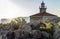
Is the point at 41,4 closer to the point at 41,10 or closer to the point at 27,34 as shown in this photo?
the point at 41,10

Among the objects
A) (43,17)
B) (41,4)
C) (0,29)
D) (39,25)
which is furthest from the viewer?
(41,4)

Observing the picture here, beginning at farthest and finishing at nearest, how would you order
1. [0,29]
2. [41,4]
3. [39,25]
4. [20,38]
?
[41,4] < [0,29] < [39,25] < [20,38]

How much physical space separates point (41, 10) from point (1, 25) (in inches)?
471

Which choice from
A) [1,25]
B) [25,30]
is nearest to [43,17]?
[1,25]

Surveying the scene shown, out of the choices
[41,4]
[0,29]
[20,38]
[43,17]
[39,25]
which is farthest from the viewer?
[41,4]

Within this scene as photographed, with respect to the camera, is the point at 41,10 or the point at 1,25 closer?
the point at 1,25

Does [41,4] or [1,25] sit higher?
[41,4]

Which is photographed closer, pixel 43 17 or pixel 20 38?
pixel 20 38

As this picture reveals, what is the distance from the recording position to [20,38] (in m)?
23.2

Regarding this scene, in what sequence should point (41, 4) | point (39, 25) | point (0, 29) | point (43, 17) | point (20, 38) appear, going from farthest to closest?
1. point (41, 4)
2. point (43, 17)
3. point (0, 29)
4. point (39, 25)
5. point (20, 38)

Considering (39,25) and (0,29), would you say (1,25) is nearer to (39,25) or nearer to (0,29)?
(0,29)

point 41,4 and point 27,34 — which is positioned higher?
point 41,4

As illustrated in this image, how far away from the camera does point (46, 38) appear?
23.4 metres

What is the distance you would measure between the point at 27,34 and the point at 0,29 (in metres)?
Answer: 5.12
